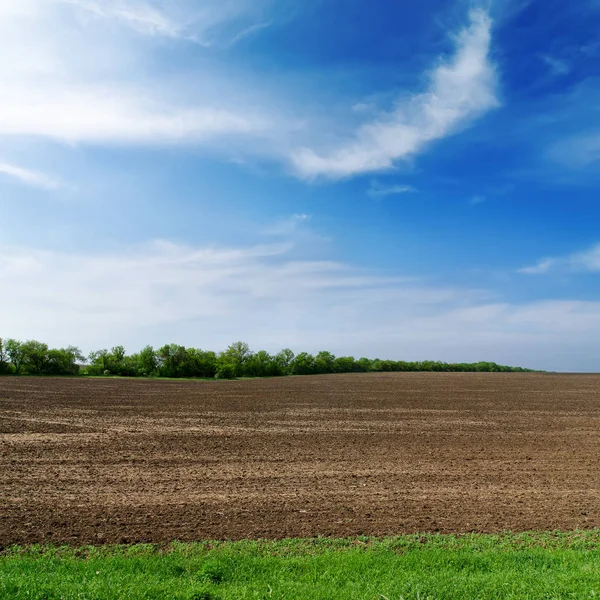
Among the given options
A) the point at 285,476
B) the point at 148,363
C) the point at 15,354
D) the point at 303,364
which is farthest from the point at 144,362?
the point at 285,476

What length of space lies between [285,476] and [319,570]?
570cm

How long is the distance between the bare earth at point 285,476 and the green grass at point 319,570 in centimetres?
66

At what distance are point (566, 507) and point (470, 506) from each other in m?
2.01

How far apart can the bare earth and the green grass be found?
0.66 meters

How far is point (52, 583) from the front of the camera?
5.81 m

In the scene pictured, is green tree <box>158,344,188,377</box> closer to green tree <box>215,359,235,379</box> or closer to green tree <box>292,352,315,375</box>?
green tree <box>215,359,235,379</box>

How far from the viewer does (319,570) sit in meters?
6.54

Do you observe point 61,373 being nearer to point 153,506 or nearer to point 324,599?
point 153,506

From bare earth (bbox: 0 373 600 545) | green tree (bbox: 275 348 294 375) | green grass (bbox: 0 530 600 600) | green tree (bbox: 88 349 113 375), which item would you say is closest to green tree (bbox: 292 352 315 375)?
green tree (bbox: 275 348 294 375)

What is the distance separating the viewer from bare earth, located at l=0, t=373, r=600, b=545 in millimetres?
8609

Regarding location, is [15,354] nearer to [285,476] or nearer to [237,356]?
[237,356]

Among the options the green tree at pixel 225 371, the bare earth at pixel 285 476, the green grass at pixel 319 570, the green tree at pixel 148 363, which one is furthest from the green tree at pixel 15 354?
the green grass at pixel 319 570

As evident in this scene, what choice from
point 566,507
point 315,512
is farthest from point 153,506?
point 566,507

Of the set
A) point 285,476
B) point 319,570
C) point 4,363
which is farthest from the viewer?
point 4,363
